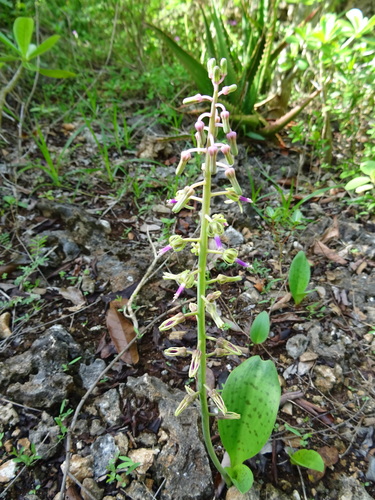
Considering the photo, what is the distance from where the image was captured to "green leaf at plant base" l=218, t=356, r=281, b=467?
160cm

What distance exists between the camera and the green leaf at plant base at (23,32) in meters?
2.43

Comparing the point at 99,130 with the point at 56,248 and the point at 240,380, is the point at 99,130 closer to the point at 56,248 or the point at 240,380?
the point at 56,248

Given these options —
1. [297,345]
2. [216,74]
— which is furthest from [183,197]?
[297,345]

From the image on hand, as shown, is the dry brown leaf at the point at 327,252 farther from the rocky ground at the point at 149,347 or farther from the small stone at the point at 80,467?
the small stone at the point at 80,467

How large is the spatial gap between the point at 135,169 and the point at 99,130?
3.17 ft

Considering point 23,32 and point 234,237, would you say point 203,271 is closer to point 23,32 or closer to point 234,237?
point 234,237

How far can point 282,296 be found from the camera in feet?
8.36

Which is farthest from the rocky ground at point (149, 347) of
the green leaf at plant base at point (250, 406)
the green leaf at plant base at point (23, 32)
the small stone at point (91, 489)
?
the green leaf at plant base at point (23, 32)

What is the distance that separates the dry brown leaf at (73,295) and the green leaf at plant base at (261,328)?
1194 mm

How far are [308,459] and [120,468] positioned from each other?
0.90 metres

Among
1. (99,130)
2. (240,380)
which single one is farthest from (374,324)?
(99,130)

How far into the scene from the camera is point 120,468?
165cm

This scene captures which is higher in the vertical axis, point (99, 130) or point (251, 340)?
point (99, 130)

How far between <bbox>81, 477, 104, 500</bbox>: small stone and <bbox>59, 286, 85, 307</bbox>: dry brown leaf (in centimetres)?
108
